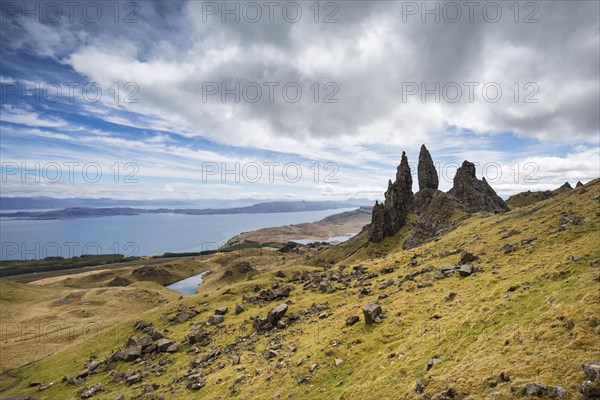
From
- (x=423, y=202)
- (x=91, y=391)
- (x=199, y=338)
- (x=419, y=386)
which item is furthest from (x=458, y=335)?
(x=423, y=202)

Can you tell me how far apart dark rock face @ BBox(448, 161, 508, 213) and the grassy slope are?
9970cm

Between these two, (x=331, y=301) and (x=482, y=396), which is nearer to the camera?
(x=482, y=396)

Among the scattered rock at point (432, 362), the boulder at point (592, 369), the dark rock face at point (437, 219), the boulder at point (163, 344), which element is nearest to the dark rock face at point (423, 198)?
the dark rock face at point (437, 219)

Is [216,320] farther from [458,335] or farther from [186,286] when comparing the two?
[186,286]

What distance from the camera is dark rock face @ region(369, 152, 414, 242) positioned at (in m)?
158

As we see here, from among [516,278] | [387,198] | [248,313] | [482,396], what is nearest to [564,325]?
[482,396]

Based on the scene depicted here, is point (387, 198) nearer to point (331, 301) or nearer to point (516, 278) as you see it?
point (331, 301)

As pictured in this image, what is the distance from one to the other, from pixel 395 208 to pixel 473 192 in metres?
41.9

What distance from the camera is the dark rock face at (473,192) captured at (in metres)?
152

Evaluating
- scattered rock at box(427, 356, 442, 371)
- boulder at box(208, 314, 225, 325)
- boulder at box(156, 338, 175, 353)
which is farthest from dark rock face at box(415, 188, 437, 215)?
scattered rock at box(427, 356, 442, 371)

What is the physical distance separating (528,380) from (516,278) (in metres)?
20.9

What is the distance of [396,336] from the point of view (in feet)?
105

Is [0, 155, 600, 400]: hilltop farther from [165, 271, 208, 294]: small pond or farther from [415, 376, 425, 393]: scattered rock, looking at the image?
[165, 271, 208, 294]: small pond

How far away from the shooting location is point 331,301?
5441 centimetres
